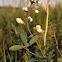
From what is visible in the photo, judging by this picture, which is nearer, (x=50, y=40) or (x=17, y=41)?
(x=50, y=40)

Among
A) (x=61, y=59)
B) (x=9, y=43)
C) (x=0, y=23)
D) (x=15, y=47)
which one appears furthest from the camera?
(x=0, y=23)

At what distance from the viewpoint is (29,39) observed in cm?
64

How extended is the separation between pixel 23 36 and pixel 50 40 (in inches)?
26.7

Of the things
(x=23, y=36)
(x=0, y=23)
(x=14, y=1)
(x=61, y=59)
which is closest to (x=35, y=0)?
(x=23, y=36)

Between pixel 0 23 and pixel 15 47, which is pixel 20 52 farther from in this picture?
pixel 0 23

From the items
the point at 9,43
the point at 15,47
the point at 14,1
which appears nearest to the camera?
the point at 15,47

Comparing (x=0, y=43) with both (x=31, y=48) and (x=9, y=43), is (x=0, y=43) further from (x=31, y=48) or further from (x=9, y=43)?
(x=31, y=48)

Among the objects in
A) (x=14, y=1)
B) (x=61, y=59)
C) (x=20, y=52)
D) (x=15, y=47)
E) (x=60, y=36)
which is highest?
(x=14, y=1)

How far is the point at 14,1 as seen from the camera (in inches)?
94.4

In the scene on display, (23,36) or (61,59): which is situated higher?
(23,36)

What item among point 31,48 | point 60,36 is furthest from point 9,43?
point 60,36

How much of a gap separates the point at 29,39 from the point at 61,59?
268 millimetres

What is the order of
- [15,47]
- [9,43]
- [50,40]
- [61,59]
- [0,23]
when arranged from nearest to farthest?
1. [15,47]
2. [61,59]
3. [50,40]
4. [9,43]
5. [0,23]

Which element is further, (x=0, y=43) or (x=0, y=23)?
(x=0, y=23)
